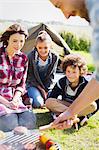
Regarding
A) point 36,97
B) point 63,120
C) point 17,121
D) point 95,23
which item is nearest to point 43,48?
point 36,97

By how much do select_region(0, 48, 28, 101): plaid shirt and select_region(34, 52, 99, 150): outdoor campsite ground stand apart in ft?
0.83

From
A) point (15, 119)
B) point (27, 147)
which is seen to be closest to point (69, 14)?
point (27, 147)

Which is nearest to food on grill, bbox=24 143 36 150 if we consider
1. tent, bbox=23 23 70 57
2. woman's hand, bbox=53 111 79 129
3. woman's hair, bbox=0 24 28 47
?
woman's hand, bbox=53 111 79 129

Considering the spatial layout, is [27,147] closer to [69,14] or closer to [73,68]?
[73,68]

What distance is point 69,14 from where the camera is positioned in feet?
1.86

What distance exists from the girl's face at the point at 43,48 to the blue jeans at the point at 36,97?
238 millimetres

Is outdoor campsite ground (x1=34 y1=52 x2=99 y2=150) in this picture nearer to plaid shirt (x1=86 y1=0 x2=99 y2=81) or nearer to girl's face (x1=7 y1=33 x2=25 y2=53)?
girl's face (x1=7 y1=33 x2=25 y2=53)

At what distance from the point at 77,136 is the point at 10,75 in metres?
0.51

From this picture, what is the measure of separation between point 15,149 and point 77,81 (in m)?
0.77

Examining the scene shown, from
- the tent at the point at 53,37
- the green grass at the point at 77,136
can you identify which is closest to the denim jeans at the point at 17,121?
the green grass at the point at 77,136

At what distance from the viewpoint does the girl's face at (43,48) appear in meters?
2.55

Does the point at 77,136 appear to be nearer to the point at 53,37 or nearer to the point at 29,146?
the point at 29,146

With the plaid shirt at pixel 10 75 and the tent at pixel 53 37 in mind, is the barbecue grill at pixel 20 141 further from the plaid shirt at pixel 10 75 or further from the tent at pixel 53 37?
the tent at pixel 53 37

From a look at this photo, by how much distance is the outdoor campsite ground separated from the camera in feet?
6.43
